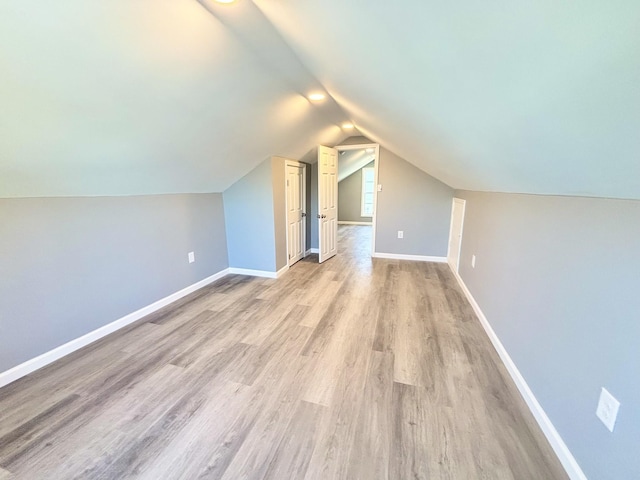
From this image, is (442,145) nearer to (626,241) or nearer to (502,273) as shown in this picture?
(502,273)

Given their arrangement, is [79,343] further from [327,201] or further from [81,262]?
[327,201]

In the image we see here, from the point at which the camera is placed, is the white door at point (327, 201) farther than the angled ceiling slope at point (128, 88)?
Yes

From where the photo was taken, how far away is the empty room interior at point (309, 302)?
0.98 m

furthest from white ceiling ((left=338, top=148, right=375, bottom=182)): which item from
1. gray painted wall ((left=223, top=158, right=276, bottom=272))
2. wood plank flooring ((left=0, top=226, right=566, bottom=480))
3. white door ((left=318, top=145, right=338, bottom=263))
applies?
wood plank flooring ((left=0, top=226, right=566, bottom=480))

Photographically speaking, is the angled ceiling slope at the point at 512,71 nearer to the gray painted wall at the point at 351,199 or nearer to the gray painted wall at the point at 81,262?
the gray painted wall at the point at 81,262

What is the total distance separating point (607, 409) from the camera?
1.12 m

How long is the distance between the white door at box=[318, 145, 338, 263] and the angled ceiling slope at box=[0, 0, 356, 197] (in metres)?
1.76

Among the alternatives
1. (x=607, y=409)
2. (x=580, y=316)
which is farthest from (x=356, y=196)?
(x=607, y=409)

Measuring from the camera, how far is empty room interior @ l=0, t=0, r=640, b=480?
98cm

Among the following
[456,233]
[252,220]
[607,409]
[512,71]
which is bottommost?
[607,409]

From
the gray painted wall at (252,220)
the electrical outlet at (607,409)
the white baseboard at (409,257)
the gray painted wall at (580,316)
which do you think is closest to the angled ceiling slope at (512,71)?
the gray painted wall at (580,316)

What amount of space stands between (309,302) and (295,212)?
73.5 inches

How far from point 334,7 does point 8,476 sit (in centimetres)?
259

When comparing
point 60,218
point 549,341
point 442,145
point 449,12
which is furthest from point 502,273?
point 60,218
